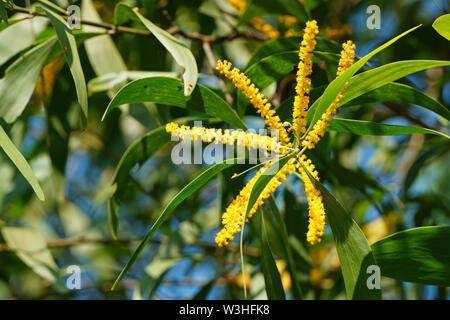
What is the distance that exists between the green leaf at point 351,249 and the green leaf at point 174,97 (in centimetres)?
24

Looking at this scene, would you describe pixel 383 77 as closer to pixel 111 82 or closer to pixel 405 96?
pixel 405 96

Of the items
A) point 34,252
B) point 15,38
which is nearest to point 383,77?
point 15,38

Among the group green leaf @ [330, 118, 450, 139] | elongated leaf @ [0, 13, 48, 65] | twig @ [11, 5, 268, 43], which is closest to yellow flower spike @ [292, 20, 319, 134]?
green leaf @ [330, 118, 450, 139]

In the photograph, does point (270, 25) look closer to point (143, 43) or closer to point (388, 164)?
point (143, 43)

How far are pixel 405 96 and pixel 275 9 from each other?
22.1 inches

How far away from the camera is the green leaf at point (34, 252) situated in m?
1.55

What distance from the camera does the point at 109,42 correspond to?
1530mm

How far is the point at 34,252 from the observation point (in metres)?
1.65

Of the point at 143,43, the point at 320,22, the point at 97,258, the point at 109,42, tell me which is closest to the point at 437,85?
the point at 320,22

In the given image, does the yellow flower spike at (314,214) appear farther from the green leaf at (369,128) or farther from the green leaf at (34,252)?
the green leaf at (34,252)

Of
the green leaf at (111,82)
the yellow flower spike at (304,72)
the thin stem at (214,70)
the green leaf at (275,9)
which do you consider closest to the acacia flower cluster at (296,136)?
the yellow flower spike at (304,72)

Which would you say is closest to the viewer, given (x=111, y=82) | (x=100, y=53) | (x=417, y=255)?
(x=417, y=255)

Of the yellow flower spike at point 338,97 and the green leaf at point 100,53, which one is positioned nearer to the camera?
the yellow flower spike at point 338,97

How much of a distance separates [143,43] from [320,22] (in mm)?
627
